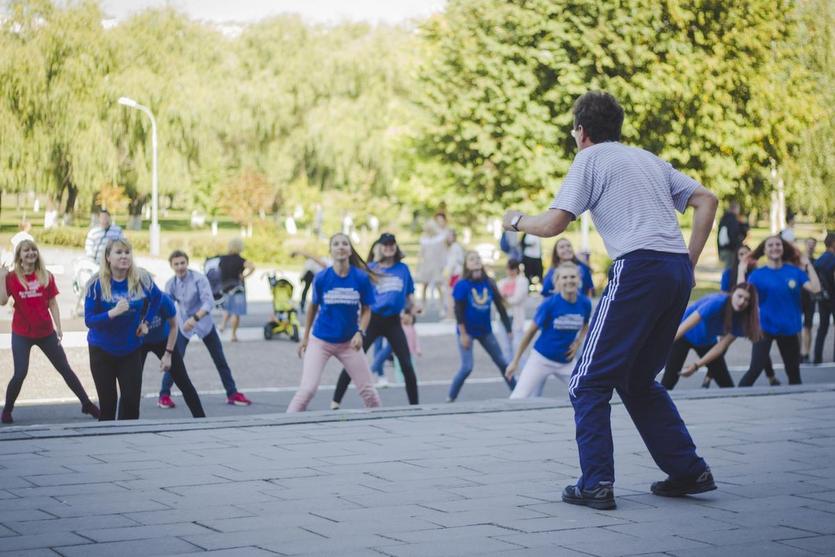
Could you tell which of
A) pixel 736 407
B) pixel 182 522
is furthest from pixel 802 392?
pixel 182 522

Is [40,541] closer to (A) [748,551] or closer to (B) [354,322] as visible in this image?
(A) [748,551]

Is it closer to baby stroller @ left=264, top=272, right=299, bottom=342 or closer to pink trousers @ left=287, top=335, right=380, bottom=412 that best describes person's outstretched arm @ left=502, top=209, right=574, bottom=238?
pink trousers @ left=287, top=335, right=380, bottom=412

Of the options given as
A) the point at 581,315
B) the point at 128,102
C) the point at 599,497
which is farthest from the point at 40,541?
the point at 128,102

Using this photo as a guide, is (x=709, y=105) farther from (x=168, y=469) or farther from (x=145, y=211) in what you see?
(x=168, y=469)

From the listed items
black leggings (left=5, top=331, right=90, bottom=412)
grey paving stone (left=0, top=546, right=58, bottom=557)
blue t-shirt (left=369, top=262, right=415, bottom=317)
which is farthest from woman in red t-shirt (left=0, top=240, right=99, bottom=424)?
grey paving stone (left=0, top=546, right=58, bottom=557)

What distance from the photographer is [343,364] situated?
10258 mm

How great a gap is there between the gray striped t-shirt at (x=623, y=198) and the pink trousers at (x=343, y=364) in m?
4.78

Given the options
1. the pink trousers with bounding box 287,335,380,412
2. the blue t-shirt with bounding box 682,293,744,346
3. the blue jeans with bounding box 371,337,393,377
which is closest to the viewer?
the pink trousers with bounding box 287,335,380,412

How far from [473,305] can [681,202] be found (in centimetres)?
706

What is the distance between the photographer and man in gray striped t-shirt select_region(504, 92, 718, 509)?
5.49m

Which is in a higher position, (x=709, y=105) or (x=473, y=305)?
(x=709, y=105)

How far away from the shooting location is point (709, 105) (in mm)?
31422

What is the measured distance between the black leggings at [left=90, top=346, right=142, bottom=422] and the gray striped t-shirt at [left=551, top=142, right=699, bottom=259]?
14.2 feet

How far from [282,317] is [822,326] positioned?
779cm
